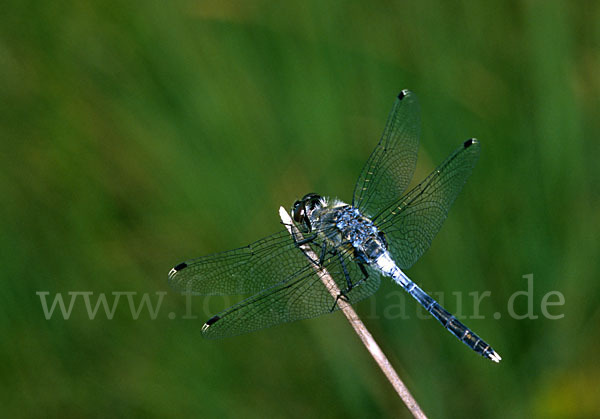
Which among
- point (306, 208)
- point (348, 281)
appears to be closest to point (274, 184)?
point (306, 208)

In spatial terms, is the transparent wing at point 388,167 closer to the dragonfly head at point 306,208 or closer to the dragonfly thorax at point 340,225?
the dragonfly thorax at point 340,225

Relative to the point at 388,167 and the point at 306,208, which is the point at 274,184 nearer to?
the point at 306,208

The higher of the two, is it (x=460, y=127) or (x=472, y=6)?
(x=472, y=6)

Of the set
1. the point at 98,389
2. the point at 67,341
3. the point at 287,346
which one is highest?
the point at 67,341

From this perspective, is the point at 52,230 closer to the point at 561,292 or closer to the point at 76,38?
the point at 76,38

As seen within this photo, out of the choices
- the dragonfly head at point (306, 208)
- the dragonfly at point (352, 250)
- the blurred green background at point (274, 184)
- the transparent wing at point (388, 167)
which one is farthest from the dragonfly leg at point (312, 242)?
the blurred green background at point (274, 184)

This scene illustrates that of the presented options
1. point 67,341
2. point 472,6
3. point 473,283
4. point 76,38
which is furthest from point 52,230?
point 472,6

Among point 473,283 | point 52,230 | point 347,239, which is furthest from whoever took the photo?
point 52,230

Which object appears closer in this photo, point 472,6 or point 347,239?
point 347,239
